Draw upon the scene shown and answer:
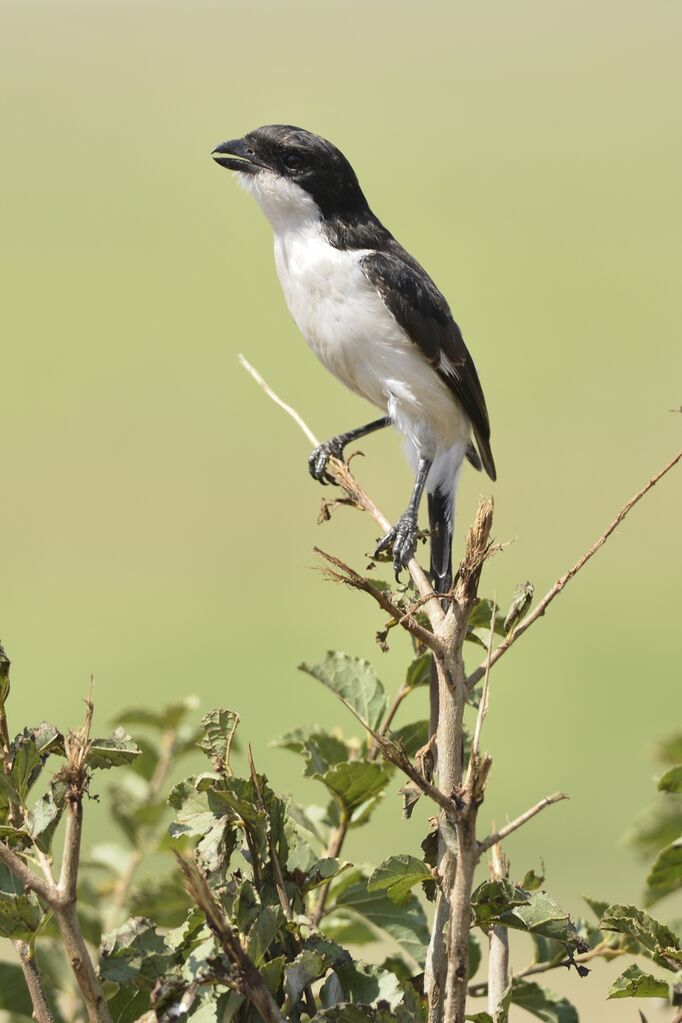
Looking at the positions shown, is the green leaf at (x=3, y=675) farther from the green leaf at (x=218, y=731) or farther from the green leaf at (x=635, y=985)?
the green leaf at (x=635, y=985)

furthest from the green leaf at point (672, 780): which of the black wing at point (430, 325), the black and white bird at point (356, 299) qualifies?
the black wing at point (430, 325)

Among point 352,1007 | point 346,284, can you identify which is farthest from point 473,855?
point 346,284

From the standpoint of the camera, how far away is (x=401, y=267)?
3.22 m

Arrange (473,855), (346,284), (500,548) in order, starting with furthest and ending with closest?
1. (346,284)
2. (500,548)
3. (473,855)

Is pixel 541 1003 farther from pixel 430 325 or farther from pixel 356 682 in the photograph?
pixel 430 325

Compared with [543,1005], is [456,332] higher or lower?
higher

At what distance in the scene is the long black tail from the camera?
1442 mm

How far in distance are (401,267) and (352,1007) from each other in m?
2.42

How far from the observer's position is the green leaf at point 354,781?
1401 millimetres

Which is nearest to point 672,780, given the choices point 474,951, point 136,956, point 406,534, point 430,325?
point 474,951

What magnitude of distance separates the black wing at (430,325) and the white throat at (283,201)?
197 millimetres

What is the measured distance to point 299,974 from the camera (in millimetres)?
1098

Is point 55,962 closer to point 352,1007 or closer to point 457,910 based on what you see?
point 352,1007

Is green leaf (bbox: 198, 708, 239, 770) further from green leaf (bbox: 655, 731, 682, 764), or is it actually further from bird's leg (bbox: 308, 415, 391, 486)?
bird's leg (bbox: 308, 415, 391, 486)
